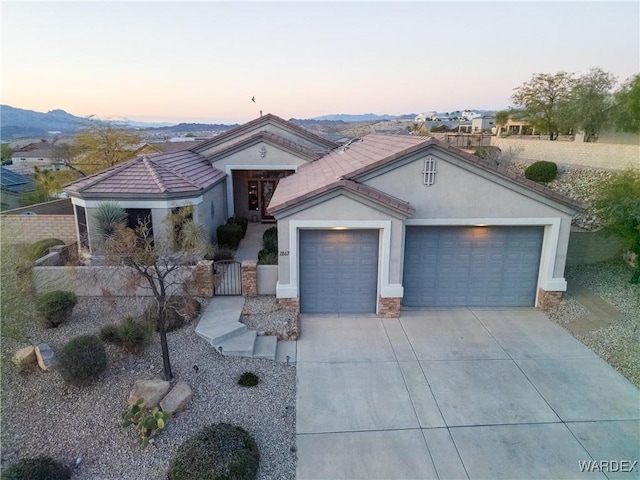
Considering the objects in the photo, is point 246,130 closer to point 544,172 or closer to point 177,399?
point 177,399

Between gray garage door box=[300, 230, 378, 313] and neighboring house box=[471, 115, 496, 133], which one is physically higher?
neighboring house box=[471, 115, 496, 133]

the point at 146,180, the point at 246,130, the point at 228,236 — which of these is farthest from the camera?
the point at 246,130

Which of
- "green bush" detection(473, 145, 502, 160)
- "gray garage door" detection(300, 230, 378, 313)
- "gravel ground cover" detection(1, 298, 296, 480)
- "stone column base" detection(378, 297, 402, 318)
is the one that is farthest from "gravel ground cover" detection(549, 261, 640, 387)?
"green bush" detection(473, 145, 502, 160)

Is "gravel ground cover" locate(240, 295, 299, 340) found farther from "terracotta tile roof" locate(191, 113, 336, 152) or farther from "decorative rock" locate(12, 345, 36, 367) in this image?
"terracotta tile roof" locate(191, 113, 336, 152)

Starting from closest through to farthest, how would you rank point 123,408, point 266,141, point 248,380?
A: point 123,408 → point 248,380 → point 266,141

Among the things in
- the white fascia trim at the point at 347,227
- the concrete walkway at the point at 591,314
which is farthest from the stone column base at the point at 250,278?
the concrete walkway at the point at 591,314

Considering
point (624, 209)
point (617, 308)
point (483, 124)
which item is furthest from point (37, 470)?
point (483, 124)

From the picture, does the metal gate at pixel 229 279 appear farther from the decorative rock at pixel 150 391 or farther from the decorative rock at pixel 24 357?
the decorative rock at pixel 24 357
